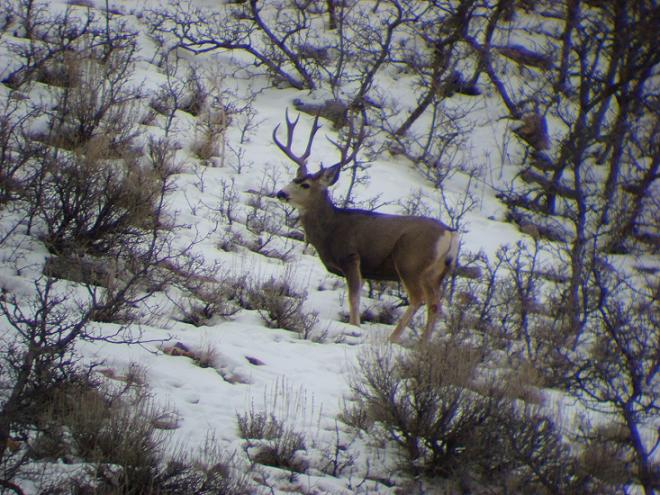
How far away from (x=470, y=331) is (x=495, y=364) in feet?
4.21

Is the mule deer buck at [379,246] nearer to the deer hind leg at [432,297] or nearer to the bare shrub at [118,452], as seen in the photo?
the deer hind leg at [432,297]

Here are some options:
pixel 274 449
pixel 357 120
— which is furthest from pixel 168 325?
pixel 357 120

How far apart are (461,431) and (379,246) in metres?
3.55

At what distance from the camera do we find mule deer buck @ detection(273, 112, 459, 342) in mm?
7867

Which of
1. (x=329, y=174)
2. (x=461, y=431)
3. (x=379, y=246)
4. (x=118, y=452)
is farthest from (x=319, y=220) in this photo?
(x=118, y=452)

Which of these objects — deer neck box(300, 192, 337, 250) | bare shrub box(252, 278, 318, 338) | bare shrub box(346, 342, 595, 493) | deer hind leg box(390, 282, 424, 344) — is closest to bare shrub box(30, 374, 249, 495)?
bare shrub box(346, 342, 595, 493)

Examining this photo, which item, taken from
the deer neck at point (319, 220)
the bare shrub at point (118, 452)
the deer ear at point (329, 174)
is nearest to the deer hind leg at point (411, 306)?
the deer neck at point (319, 220)

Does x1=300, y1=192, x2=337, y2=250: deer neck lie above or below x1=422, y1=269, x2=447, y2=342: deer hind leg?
above

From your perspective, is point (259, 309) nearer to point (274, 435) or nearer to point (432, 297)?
point (432, 297)

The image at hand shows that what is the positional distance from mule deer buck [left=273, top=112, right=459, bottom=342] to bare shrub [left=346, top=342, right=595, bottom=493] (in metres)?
2.35

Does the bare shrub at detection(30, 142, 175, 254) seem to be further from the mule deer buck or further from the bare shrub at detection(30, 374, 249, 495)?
the bare shrub at detection(30, 374, 249, 495)

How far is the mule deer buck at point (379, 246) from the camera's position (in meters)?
7.87

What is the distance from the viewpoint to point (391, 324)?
8.63m

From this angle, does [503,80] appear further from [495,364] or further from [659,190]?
[495,364]
